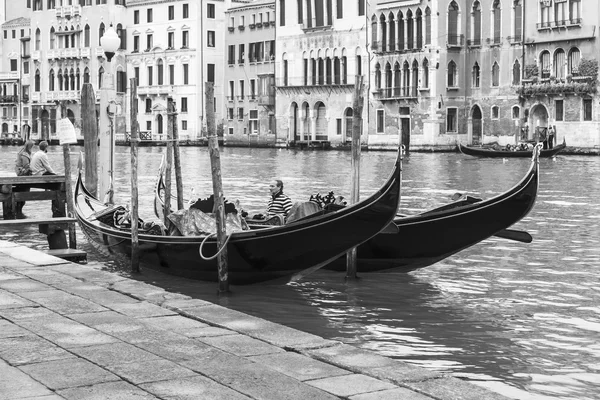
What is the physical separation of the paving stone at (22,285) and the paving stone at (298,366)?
2077mm

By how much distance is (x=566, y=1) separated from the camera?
3594cm

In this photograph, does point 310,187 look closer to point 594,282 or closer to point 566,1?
point 594,282

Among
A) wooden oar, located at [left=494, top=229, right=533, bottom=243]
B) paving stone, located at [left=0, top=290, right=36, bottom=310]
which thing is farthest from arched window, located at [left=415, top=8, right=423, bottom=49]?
paving stone, located at [left=0, top=290, right=36, bottom=310]

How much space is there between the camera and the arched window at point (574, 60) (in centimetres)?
3594

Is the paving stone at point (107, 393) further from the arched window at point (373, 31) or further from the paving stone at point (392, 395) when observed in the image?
the arched window at point (373, 31)

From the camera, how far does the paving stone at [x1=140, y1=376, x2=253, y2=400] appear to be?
397 centimetres

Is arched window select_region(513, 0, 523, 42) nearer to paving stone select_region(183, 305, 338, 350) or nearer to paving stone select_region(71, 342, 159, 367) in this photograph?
paving stone select_region(183, 305, 338, 350)

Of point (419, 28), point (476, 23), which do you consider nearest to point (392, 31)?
point (419, 28)

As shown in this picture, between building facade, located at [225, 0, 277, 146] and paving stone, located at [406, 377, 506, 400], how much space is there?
44904mm

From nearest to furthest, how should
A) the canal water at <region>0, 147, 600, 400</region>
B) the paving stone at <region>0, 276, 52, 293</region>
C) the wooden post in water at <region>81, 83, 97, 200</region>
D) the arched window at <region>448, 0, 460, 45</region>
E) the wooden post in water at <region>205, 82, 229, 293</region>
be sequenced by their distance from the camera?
the canal water at <region>0, 147, 600, 400</region> → the paving stone at <region>0, 276, 52, 293</region> → the wooden post in water at <region>205, 82, 229, 293</region> → the wooden post in water at <region>81, 83, 97, 200</region> → the arched window at <region>448, 0, 460, 45</region>

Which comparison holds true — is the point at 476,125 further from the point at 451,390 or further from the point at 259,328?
the point at 451,390

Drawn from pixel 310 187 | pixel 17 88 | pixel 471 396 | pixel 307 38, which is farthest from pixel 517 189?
pixel 17 88

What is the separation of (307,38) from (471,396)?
143 ft

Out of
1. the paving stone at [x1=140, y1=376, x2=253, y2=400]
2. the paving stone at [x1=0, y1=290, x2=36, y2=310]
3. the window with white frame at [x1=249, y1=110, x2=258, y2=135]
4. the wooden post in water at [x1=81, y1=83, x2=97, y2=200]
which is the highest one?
the window with white frame at [x1=249, y1=110, x2=258, y2=135]
